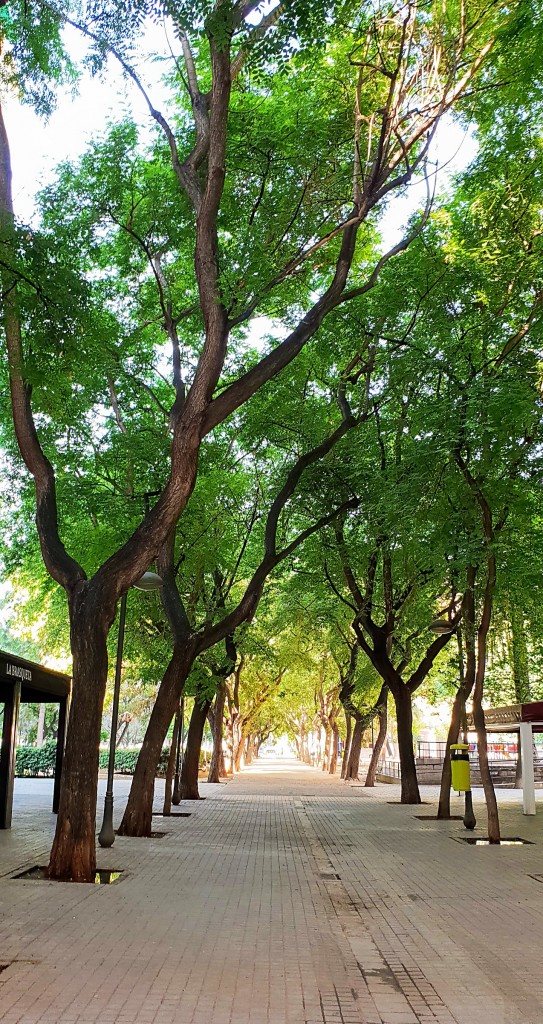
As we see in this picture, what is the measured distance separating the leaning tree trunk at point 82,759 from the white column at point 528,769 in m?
13.8

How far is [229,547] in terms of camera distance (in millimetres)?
19391

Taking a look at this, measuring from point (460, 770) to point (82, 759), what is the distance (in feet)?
30.9

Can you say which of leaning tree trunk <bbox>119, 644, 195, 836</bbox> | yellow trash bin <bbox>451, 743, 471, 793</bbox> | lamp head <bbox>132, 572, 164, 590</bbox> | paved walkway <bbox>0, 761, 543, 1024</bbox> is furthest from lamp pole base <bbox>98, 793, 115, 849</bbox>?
yellow trash bin <bbox>451, 743, 471, 793</bbox>

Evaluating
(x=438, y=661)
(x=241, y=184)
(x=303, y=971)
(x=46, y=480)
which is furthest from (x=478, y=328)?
(x=438, y=661)

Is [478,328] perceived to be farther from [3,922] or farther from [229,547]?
[3,922]

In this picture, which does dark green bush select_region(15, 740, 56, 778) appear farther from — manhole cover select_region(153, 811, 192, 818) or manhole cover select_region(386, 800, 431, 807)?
manhole cover select_region(153, 811, 192, 818)

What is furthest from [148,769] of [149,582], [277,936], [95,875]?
[277,936]

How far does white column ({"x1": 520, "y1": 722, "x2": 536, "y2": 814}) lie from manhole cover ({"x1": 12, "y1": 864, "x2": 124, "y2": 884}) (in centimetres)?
1299

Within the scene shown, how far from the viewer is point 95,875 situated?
992cm

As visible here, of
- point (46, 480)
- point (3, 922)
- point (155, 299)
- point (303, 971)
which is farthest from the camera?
point (155, 299)

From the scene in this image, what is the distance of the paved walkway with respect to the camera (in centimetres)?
525

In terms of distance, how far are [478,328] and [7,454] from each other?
31.6ft

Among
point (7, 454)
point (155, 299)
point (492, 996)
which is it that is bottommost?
point (492, 996)

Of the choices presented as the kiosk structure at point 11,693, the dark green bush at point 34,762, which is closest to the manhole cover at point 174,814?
the kiosk structure at point 11,693
